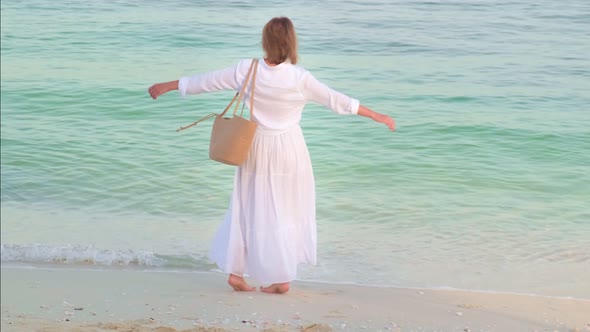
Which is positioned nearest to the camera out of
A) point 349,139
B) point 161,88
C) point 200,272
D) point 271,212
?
point 161,88

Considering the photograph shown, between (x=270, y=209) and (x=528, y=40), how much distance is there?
29.0 ft

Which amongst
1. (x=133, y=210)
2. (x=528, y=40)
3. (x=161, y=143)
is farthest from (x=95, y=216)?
(x=528, y=40)

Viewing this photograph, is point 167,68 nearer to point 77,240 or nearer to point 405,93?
point 405,93

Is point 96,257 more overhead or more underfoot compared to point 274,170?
more underfoot

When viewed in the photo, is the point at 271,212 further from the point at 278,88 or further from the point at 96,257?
the point at 96,257

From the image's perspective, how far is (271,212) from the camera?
486cm

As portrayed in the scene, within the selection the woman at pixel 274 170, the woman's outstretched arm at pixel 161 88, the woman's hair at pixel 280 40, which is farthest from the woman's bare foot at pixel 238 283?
the woman's hair at pixel 280 40

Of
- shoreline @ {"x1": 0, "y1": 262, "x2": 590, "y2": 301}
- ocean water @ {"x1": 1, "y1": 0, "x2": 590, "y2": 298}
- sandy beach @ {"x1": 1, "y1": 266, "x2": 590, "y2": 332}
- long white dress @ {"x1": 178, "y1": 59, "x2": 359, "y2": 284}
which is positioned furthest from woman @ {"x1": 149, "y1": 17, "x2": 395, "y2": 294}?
ocean water @ {"x1": 1, "y1": 0, "x2": 590, "y2": 298}

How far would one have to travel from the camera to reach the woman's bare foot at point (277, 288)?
16.7 ft

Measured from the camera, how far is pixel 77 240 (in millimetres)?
6703

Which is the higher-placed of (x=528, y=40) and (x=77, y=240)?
(x=528, y=40)

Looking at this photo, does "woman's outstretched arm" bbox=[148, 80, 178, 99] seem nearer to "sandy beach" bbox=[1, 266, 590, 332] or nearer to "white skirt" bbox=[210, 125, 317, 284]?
"white skirt" bbox=[210, 125, 317, 284]

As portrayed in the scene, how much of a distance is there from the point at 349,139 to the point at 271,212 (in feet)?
17.9

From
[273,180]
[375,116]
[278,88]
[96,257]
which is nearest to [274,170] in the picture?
[273,180]
